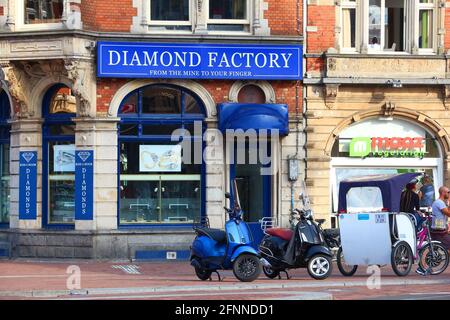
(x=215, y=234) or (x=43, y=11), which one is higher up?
(x=43, y=11)

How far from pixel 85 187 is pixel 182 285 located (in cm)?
725

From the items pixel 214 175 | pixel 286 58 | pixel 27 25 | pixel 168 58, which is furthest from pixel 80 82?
pixel 286 58

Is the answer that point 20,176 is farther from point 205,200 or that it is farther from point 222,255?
point 222,255

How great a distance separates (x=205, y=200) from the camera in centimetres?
2616

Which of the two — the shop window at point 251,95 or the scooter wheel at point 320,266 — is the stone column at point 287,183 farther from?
the scooter wheel at point 320,266

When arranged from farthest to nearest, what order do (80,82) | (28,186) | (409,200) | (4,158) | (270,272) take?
1. (4,158)
2. (28,186)
3. (80,82)
4. (409,200)
5. (270,272)

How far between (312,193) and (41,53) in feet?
23.1

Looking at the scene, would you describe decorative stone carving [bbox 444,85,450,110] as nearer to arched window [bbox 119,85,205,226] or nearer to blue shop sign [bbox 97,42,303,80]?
blue shop sign [bbox 97,42,303,80]

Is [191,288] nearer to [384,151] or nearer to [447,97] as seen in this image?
[384,151]

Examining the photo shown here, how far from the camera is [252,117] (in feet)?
83.6

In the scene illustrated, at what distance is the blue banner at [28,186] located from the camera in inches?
1029

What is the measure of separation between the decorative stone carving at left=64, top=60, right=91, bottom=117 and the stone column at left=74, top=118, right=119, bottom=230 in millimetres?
272

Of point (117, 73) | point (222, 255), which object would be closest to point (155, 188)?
point (117, 73)

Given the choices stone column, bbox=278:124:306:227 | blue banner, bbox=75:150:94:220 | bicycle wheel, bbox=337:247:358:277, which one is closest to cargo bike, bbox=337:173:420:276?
bicycle wheel, bbox=337:247:358:277
